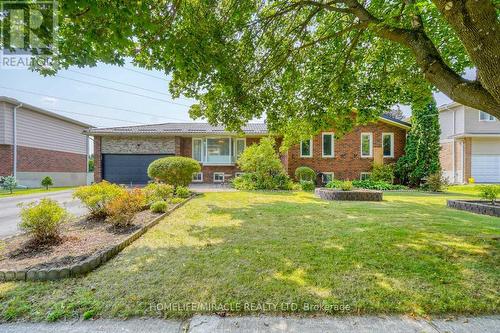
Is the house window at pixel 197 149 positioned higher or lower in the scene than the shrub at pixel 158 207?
higher

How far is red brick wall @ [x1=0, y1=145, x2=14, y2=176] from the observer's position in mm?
15430

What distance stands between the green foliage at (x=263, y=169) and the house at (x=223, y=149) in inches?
105

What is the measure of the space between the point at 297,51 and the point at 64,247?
22.1 ft

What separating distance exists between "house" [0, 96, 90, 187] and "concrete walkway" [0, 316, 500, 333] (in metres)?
19.1

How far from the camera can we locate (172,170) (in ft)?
34.5

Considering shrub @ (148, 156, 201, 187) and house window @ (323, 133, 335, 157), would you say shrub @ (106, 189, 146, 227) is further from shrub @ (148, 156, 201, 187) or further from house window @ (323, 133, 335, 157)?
house window @ (323, 133, 335, 157)

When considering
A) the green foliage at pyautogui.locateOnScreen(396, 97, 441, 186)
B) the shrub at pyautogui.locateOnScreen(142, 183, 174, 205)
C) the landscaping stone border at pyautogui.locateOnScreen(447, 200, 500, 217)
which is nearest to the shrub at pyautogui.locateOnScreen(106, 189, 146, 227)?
the shrub at pyautogui.locateOnScreen(142, 183, 174, 205)

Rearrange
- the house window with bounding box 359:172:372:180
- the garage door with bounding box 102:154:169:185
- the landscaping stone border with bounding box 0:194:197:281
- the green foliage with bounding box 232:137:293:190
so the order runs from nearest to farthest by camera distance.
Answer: the landscaping stone border with bounding box 0:194:197:281 < the green foliage with bounding box 232:137:293:190 < the house window with bounding box 359:172:372:180 < the garage door with bounding box 102:154:169:185

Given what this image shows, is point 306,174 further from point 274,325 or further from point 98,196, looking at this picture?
point 274,325

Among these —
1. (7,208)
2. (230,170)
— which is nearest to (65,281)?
(7,208)

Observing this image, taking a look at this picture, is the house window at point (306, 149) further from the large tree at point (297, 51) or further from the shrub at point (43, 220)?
the shrub at point (43, 220)

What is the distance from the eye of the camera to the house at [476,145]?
18344 millimetres

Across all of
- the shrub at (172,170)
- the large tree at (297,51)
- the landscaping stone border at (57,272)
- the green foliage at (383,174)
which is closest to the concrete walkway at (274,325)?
the landscaping stone border at (57,272)

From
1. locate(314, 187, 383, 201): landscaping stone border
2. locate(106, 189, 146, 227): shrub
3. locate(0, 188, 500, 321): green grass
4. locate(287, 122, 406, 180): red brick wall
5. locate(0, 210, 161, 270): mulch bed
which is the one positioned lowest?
locate(0, 188, 500, 321): green grass
